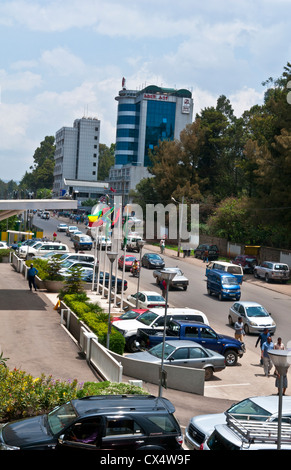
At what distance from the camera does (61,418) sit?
1019 cm

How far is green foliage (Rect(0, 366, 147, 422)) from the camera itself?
491 inches

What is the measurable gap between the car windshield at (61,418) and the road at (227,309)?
28.6ft

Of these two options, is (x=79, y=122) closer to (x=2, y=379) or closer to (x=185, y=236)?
(x=185, y=236)

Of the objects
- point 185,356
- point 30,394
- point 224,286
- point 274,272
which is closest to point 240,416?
point 30,394

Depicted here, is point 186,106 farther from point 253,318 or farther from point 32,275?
point 253,318

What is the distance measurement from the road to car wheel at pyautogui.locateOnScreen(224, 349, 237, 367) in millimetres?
237

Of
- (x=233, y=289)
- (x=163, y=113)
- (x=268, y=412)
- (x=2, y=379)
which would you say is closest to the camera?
(x=268, y=412)

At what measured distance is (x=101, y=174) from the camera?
18775 cm

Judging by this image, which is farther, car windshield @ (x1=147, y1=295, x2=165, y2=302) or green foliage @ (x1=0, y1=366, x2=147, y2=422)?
car windshield @ (x1=147, y1=295, x2=165, y2=302)

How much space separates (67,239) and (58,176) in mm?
101081

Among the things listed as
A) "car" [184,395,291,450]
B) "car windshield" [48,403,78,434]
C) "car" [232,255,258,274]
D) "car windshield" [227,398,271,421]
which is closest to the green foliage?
"car" [184,395,291,450]

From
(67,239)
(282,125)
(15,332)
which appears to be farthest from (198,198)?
(15,332)

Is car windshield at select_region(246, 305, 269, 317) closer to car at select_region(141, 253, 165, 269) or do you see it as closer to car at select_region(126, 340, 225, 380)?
car at select_region(126, 340, 225, 380)

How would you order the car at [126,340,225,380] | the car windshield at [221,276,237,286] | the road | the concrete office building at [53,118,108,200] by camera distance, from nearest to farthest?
the car at [126,340,225,380]
the road
the car windshield at [221,276,237,286]
the concrete office building at [53,118,108,200]
